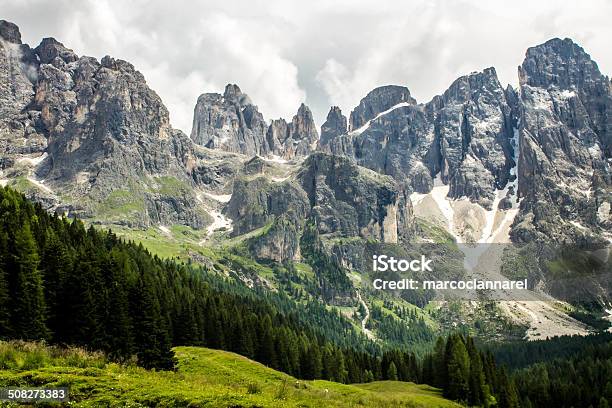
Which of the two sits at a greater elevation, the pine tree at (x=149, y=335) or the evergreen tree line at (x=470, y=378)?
the pine tree at (x=149, y=335)

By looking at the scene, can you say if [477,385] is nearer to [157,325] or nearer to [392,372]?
[392,372]

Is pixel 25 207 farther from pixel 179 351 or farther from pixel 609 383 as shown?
pixel 609 383

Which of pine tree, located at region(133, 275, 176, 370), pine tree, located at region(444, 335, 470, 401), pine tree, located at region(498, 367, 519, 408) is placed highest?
pine tree, located at region(133, 275, 176, 370)

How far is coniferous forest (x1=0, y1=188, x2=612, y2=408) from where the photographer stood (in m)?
52.4

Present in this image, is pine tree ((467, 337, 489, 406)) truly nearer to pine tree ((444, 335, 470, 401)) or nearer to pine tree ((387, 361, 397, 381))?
pine tree ((444, 335, 470, 401))

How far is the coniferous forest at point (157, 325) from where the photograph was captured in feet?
172

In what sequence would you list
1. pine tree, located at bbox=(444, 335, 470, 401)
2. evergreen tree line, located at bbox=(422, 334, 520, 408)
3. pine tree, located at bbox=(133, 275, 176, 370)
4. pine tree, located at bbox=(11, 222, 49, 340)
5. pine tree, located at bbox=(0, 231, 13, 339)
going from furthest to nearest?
evergreen tree line, located at bbox=(422, 334, 520, 408), pine tree, located at bbox=(444, 335, 470, 401), pine tree, located at bbox=(133, 275, 176, 370), pine tree, located at bbox=(11, 222, 49, 340), pine tree, located at bbox=(0, 231, 13, 339)

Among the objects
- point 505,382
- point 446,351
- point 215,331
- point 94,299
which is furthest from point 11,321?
point 505,382

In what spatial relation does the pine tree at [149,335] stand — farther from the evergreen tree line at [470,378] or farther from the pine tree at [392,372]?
the pine tree at [392,372]

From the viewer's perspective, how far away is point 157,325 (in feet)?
190

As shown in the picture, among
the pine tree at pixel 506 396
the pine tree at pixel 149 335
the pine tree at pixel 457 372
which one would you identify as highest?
the pine tree at pixel 149 335

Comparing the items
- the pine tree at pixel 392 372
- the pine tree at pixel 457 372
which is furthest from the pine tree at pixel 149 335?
the pine tree at pixel 392 372

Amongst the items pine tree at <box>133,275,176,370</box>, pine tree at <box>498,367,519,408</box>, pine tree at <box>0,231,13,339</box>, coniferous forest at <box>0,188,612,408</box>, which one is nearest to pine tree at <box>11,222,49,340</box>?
coniferous forest at <box>0,188,612,408</box>

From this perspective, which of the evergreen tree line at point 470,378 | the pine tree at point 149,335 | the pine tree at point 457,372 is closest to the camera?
the pine tree at point 149,335
